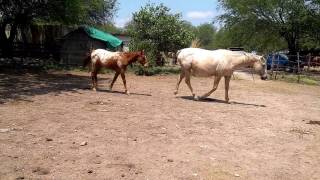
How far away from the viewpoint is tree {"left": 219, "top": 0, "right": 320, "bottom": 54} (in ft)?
104

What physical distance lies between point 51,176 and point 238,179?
2519mm

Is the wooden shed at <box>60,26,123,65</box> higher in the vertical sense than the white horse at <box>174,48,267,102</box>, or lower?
higher

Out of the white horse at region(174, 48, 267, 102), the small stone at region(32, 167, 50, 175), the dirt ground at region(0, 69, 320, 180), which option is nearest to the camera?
the small stone at region(32, 167, 50, 175)

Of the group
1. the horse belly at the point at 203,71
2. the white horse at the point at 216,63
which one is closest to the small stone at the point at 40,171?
the white horse at the point at 216,63

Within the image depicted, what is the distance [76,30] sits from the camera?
1168 inches

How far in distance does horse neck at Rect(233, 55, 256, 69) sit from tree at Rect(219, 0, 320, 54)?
18.4 m

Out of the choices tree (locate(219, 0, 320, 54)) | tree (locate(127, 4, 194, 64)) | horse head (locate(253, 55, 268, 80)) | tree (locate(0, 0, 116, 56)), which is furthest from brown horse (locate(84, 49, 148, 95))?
tree (locate(219, 0, 320, 54))

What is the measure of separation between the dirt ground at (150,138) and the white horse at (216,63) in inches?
43.6

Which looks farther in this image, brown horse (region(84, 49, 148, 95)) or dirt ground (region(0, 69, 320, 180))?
brown horse (region(84, 49, 148, 95))

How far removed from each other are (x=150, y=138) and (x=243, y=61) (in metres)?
6.80

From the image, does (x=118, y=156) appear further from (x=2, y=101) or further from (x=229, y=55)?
(x=229, y=55)

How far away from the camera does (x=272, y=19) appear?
3312 centimetres

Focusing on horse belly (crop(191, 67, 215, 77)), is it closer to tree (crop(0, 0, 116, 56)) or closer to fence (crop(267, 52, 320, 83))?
tree (crop(0, 0, 116, 56))

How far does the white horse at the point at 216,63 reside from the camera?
13953 millimetres
